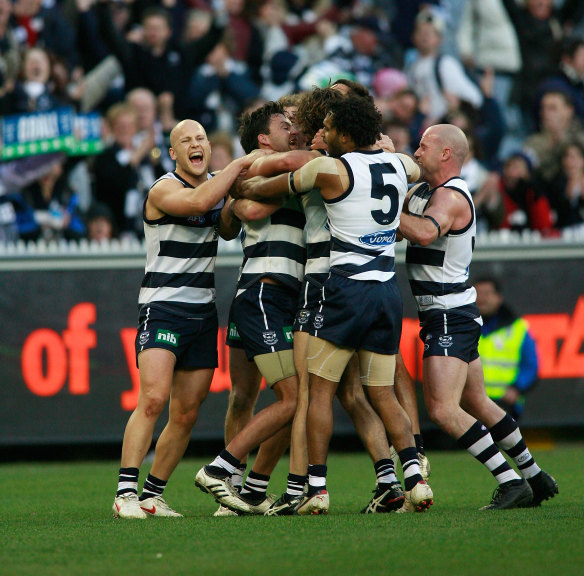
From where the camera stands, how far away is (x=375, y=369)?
630 cm

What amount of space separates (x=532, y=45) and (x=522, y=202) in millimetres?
3500

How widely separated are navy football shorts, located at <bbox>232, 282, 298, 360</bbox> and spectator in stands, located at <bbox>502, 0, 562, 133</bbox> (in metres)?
8.91

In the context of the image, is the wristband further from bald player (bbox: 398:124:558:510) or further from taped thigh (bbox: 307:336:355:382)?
taped thigh (bbox: 307:336:355:382)

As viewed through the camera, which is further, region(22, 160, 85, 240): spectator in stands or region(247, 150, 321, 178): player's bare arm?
region(22, 160, 85, 240): spectator in stands

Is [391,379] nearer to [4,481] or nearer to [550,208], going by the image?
[4,481]

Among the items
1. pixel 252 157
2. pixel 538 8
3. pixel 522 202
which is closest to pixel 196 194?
pixel 252 157

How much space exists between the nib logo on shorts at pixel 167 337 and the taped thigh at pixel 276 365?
0.50 metres

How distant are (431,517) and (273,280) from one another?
1.70 meters

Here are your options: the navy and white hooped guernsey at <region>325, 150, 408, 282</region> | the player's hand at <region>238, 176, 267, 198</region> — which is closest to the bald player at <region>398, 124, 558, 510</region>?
Result: the navy and white hooped guernsey at <region>325, 150, 408, 282</region>

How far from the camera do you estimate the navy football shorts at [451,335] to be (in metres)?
6.57

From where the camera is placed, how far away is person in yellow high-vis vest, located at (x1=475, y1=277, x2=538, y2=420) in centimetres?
1066

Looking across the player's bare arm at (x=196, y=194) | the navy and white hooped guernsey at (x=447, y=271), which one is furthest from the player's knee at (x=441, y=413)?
the player's bare arm at (x=196, y=194)

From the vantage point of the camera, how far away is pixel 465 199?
6.64m

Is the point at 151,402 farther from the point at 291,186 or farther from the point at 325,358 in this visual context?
the point at 291,186
